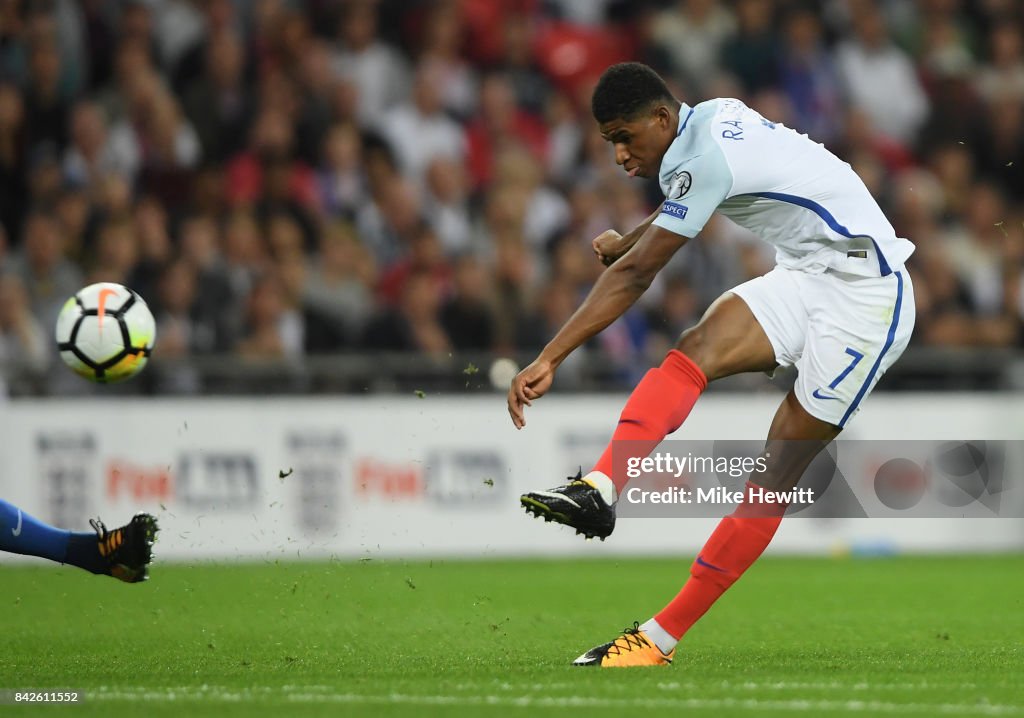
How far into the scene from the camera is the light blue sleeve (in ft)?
19.3

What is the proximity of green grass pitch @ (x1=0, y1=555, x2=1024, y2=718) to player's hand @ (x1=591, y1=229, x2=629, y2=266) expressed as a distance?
1688 mm

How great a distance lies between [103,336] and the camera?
7234 mm

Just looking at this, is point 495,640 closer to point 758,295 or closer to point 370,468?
point 758,295

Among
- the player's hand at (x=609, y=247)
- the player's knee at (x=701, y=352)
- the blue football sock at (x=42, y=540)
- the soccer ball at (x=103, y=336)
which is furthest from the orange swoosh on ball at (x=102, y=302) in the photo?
the player's knee at (x=701, y=352)

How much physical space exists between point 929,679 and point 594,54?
1082 centimetres

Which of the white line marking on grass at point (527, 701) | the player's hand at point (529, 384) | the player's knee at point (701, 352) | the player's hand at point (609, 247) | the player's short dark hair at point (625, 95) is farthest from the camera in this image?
the player's hand at point (609, 247)

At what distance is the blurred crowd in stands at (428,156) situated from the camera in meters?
12.8

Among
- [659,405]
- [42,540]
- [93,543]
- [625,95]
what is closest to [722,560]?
[659,405]

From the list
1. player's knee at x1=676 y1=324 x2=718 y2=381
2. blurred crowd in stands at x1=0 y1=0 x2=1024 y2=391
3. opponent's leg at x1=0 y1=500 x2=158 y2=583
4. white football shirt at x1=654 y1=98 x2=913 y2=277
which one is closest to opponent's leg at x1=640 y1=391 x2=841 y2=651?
player's knee at x1=676 y1=324 x2=718 y2=381

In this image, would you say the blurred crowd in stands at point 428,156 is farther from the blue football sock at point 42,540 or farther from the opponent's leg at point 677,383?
the opponent's leg at point 677,383

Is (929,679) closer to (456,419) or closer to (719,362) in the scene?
(719,362)

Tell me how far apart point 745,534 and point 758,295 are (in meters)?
0.97

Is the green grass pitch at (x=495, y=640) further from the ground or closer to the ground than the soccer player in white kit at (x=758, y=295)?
closer to the ground

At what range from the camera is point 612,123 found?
19.7 ft
